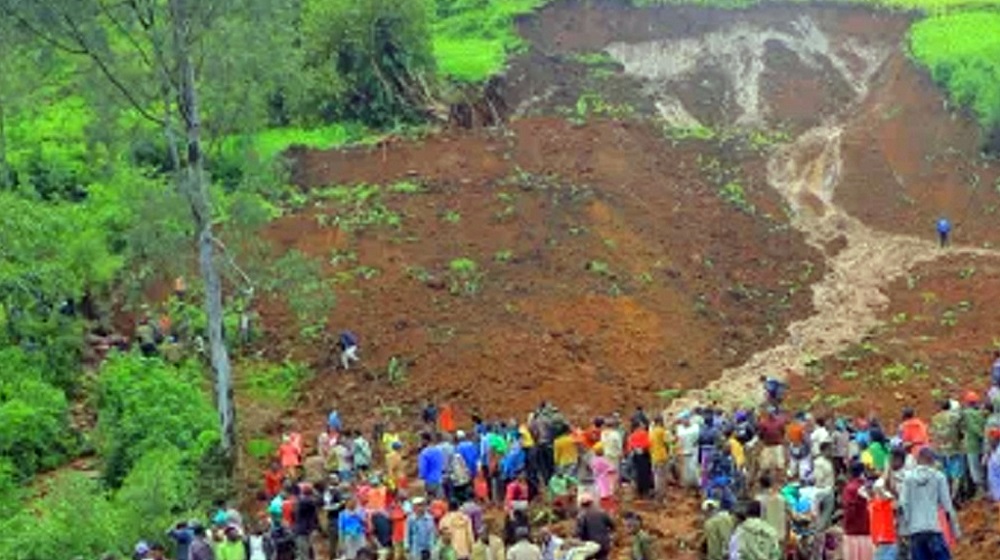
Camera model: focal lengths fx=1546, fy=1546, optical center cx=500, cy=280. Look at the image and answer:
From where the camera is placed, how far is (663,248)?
37.9 m

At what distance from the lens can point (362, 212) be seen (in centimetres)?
3800

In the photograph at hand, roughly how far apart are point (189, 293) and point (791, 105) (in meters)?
27.7

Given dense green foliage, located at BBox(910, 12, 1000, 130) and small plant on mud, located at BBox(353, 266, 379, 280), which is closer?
small plant on mud, located at BBox(353, 266, 379, 280)

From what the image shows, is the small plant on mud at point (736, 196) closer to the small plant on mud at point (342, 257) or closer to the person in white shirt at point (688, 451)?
the small plant on mud at point (342, 257)

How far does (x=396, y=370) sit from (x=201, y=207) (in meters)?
6.75

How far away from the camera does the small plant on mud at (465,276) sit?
112ft

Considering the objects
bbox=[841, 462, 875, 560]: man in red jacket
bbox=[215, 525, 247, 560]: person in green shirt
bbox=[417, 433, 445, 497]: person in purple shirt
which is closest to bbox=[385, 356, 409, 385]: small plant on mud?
bbox=[417, 433, 445, 497]: person in purple shirt

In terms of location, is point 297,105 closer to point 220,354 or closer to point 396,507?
point 220,354

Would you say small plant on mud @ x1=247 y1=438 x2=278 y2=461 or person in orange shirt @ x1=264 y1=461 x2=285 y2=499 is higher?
person in orange shirt @ x1=264 y1=461 x2=285 y2=499

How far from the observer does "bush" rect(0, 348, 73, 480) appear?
25.9 meters

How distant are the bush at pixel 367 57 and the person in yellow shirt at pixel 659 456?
2658 cm

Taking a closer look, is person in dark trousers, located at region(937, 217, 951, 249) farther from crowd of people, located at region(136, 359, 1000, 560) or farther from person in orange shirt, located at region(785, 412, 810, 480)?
person in orange shirt, located at region(785, 412, 810, 480)

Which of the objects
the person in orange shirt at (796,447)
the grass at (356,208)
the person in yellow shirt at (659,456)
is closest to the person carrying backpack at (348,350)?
the grass at (356,208)

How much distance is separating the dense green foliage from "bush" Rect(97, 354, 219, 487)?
90.3 feet
